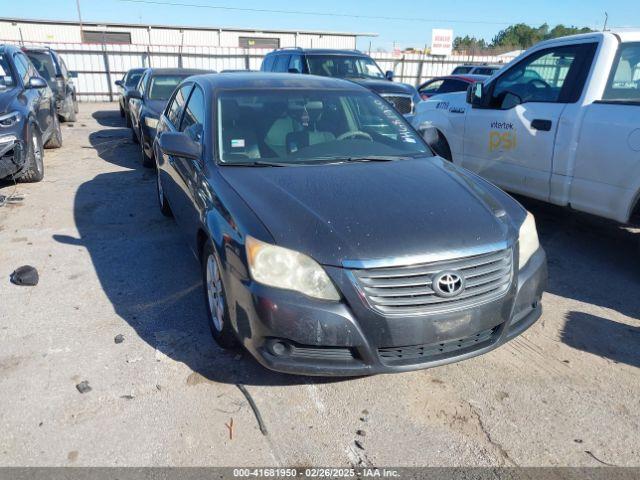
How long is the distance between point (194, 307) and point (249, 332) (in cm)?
130

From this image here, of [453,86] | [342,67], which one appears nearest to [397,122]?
[342,67]

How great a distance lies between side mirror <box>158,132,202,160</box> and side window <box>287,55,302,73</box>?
7.27 m

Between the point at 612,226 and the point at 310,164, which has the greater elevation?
the point at 310,164

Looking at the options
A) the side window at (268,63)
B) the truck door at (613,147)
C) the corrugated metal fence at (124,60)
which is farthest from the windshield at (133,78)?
the truck door at (613,147)

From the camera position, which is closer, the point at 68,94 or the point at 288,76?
the point at 288,76

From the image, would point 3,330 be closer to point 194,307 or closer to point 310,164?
point 194,307

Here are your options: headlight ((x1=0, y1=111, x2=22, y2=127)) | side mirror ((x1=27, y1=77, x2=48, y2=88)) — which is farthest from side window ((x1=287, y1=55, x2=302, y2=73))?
headlight ((x1=0, y1=111, x2=22, y2=127))

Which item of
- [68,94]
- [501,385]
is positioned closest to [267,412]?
[501,385]

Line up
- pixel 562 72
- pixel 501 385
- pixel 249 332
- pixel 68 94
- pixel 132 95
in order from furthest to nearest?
pixel 68 94 < pixel 132 95 < pixel 562 72 < pixel 501 385 < pixel 249 332

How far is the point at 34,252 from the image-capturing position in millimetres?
4812

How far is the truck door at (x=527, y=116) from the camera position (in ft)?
15.2

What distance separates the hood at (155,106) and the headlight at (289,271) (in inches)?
233

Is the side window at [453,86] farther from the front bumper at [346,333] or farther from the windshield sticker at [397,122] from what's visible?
the front bumper at [346,333]

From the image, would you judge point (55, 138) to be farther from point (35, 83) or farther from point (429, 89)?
point (429, 89)
